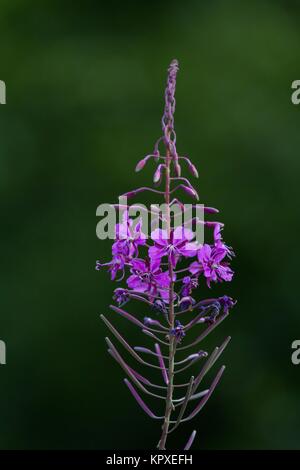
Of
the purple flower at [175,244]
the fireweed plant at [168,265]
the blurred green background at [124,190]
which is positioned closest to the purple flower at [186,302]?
the fireweed plant at [168,265]

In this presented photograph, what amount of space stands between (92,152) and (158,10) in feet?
5.55

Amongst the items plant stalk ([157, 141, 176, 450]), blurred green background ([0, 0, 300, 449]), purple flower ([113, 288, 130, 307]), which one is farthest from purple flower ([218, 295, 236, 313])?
blurred green background ([0, 0, 300, 449])

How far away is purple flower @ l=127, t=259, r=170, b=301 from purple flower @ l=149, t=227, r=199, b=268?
3cm

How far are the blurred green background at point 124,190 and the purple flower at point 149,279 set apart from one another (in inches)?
170

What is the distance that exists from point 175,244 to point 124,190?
15.3 feet

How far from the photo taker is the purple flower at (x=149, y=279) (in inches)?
91.4

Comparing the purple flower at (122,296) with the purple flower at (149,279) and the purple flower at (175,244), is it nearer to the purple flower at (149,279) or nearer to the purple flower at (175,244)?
the purple flower at (149,279)

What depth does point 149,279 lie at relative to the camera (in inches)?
91.6

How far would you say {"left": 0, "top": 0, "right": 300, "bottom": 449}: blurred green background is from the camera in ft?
22.7

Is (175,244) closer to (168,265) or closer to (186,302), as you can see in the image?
(168,265)

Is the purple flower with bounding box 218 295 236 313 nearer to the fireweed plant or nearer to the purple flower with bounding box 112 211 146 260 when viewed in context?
the fireweed plant

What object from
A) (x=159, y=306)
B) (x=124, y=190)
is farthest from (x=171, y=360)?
(x=124, y=190)

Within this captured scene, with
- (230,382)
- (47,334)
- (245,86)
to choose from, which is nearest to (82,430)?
(47,334)

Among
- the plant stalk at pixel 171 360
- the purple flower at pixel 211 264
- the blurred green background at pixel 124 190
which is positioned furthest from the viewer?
the blurred green background at pixel 124 190
